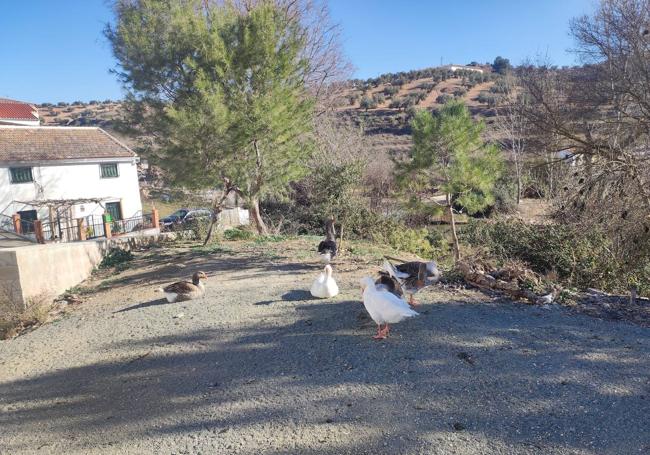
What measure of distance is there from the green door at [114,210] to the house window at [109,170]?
5.60 ft

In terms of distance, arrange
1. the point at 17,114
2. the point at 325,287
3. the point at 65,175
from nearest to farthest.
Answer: the point at 325,287, the point at 65,175, the point at 17,114

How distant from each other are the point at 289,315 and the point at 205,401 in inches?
83.8

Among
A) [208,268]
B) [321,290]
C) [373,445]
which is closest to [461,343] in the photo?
[373,445]

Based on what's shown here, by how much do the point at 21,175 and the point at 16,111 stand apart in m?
13.3

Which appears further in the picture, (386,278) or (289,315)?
(289,315)

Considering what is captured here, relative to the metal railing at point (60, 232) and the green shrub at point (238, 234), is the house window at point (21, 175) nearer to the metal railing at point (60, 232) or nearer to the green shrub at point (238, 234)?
the metal railing at point (60, 232)

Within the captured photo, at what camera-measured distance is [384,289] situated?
207 inches

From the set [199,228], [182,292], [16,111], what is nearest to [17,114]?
[16,111]

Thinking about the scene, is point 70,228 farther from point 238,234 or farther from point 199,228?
point 238,234

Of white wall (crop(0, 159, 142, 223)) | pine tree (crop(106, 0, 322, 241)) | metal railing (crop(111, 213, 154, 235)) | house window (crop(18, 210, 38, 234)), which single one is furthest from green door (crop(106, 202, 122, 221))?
pine tree (crop(106, 0, 322, 241))

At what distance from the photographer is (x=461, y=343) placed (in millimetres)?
5074

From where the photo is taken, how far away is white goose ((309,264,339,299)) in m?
6.88

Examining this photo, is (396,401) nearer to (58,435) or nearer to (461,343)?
(461,343)

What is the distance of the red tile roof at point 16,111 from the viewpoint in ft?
114
